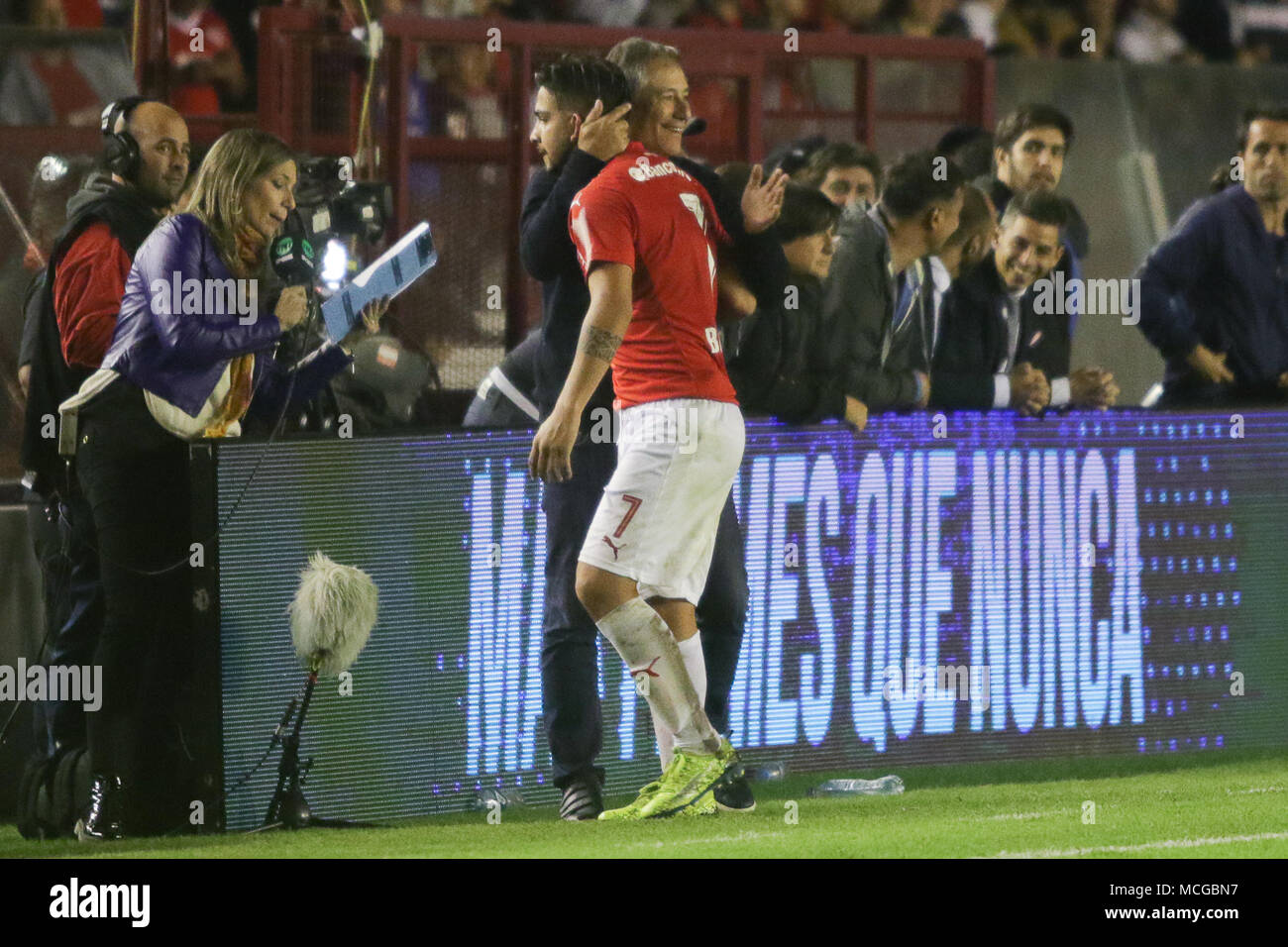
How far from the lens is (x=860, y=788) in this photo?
7980 millimetres

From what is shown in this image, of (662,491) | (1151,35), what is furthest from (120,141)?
(1151,35)

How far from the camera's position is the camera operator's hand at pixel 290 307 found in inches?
283

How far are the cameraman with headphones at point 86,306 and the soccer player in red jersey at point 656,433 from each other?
1.53m

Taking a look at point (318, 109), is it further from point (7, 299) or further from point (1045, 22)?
point (1045, 22)

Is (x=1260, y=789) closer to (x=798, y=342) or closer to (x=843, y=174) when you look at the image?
(x=798, y=342)

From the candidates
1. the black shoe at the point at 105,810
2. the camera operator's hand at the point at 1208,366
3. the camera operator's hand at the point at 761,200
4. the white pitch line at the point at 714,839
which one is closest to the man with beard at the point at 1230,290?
the camera operator's hand at the point at 1208,366

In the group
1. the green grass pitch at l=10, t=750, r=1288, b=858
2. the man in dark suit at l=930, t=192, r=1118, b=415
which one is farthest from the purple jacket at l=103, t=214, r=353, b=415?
the man in dark suit at l=930, t=192, r=1118, b=415

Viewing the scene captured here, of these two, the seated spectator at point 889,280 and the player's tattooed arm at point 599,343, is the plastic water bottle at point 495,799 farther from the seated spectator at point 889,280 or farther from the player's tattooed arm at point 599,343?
the seated spectator at point 889,280

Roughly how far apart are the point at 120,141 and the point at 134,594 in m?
1.44

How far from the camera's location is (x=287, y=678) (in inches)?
288

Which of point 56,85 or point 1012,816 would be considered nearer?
point 1012,816

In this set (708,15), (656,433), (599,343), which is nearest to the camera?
(599,343)

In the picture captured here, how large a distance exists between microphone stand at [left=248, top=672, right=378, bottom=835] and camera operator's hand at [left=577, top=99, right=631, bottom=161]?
6.09 feet
